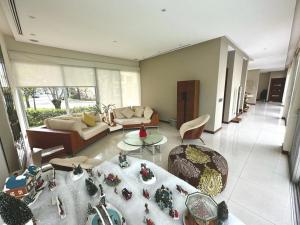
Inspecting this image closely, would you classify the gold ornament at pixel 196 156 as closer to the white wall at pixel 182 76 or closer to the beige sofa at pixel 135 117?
the white wall at pixel 182 76

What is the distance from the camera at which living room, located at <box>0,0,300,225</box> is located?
38.7 inches

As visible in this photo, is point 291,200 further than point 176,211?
Yes

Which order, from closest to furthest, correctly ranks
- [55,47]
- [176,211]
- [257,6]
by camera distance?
[176,211]
[257,6]
[55,47]

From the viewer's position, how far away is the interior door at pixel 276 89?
10573 millimetres

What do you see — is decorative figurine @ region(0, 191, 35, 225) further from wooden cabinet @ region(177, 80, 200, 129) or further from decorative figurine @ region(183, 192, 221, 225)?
wooden cabinet @ region(177, 80, 200, 129)

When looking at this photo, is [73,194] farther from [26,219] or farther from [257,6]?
[257,6]

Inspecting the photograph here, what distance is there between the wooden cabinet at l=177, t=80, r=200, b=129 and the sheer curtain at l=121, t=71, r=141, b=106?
105 inches

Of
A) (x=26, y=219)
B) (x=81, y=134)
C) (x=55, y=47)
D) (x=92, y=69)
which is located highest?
(x=55, y=47)

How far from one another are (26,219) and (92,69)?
4906 millimetres

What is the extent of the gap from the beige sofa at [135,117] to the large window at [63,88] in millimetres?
866

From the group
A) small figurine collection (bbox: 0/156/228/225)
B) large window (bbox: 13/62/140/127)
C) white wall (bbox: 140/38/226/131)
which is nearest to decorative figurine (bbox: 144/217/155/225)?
small figurine collection (bbox: 0/156/228/225)

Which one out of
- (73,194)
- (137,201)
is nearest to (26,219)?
(73,194)

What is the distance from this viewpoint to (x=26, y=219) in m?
0.73

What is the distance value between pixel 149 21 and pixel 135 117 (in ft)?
10.6
